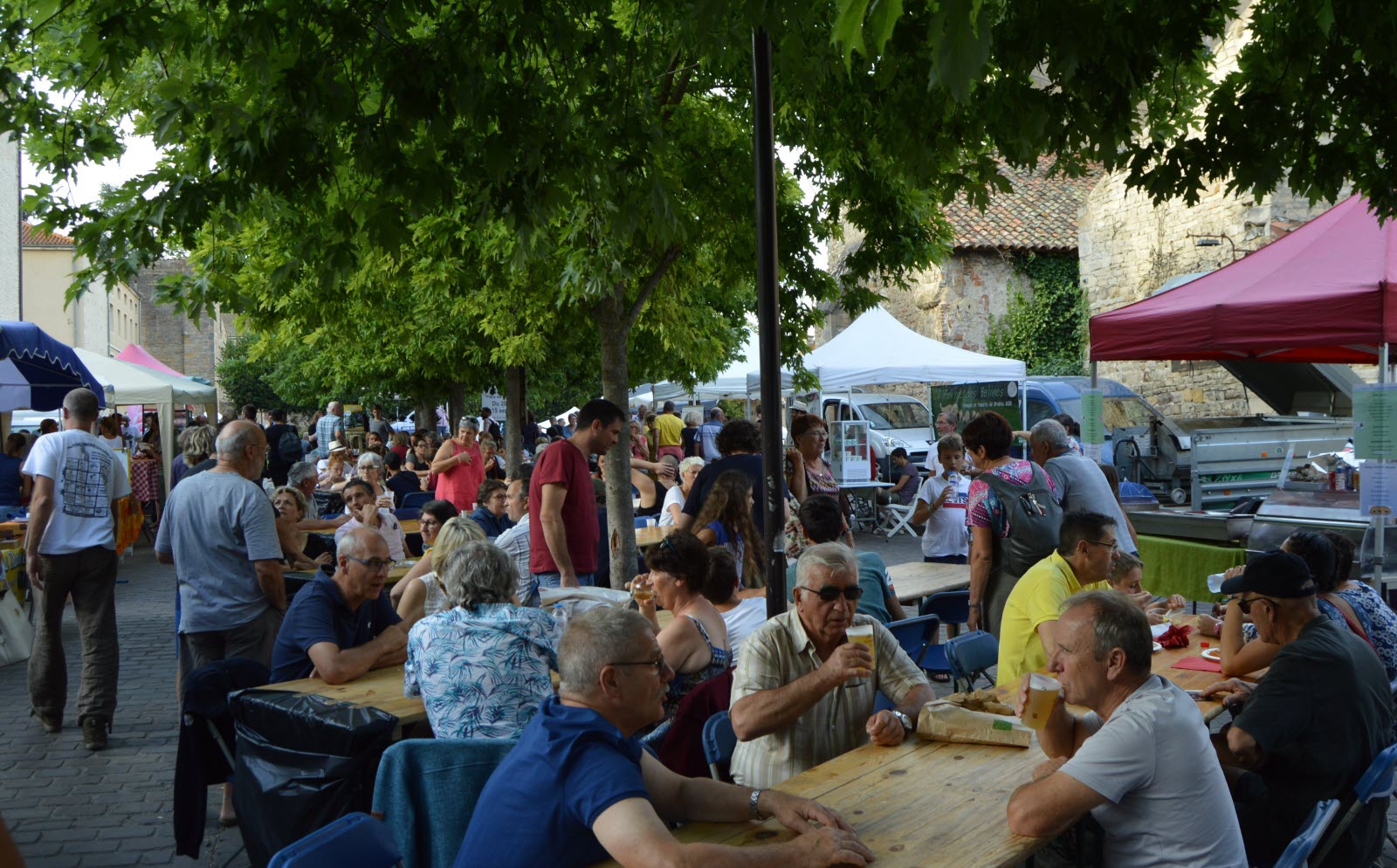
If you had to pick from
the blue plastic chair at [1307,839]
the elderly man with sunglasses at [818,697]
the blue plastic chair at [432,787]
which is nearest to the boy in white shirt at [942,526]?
the elderly man with sunglasses at [818,697]

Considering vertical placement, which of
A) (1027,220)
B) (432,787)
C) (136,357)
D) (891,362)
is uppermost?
(1027,220)

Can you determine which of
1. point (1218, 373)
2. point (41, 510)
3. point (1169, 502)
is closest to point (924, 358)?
point (1169, 502)

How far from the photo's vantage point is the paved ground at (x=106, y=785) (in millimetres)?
5074

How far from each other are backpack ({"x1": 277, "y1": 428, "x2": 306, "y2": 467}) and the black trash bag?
44.1 ft

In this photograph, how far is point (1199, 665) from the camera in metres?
5.02

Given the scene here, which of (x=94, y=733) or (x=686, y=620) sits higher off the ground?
(x=686, y=620)

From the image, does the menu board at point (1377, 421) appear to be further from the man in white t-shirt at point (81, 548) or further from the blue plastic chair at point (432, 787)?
the man in white t-shirt at point (81, 548)

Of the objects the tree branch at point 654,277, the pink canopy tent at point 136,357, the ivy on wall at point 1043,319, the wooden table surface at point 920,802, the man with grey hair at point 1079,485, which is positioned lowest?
the wooden table surface at point 920,802

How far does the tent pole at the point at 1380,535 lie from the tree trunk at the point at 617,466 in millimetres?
4831

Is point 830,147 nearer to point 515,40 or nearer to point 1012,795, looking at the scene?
point 515,40

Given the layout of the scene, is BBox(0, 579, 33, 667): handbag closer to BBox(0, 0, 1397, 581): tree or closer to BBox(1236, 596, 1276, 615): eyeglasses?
BBox(0, 0, 1397, 581): tree

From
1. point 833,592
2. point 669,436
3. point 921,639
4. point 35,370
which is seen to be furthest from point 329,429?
point 833,592

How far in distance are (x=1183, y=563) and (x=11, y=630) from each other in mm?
9302

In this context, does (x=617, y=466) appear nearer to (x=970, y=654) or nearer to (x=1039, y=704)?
(x=970, y=654)
